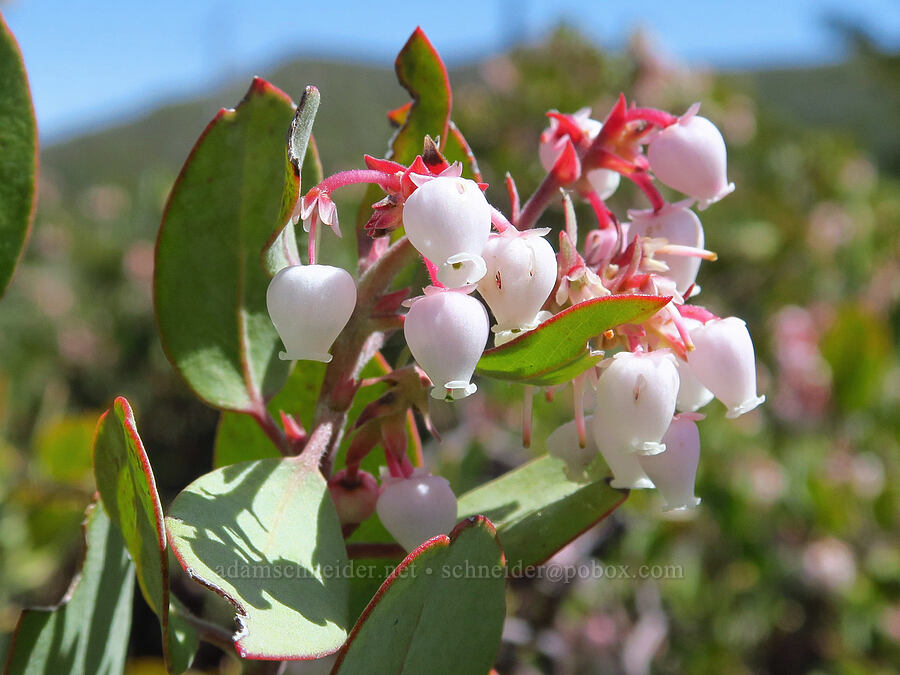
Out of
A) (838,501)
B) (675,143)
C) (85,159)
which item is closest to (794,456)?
(838,501)

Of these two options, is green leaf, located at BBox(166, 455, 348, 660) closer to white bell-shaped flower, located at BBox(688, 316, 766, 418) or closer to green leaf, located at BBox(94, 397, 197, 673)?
green leaf, located at BBox(94, 397, 197, 673)

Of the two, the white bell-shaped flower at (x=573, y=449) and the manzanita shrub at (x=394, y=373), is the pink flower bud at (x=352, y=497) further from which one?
the white bell-shaped flower at (x=573, y=449)

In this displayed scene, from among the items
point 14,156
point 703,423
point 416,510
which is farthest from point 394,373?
point 703,423

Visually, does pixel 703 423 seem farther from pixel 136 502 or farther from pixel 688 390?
pixel 136 502

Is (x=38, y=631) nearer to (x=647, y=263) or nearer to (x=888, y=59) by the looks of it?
(x=647, y=263)

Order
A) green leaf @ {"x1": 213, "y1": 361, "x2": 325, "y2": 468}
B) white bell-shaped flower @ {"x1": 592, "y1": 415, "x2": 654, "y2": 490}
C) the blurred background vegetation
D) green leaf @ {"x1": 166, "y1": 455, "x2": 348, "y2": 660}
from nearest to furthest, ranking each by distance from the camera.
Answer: green leaf @ {"x1": 166, "y1": 455, "x2": 348, "y2": 660}
white bell-shaped flower @ {"x1": 592, "y1": 415, "x2": 654, "y2": 490}
green leaf @ {"x1": 213, "y1": 361, "x2": 325, "y2": 468}
the blurred background vegetation

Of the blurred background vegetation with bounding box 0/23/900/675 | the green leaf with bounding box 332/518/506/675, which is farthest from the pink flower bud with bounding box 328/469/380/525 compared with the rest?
the blurred background vegetation with bounding box 0/23/900/675
